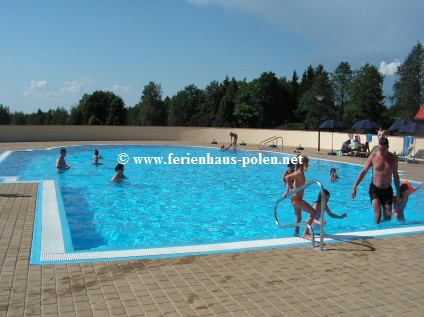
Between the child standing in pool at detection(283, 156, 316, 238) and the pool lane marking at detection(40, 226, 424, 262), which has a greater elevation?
the child standing in pool at detection(283, 156, 316, 238)

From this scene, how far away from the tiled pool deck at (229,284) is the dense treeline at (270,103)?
118 feet

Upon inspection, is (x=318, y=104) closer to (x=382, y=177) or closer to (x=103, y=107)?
(x=103, y=107)

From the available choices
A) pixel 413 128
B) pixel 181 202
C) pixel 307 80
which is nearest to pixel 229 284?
pixel 181 202

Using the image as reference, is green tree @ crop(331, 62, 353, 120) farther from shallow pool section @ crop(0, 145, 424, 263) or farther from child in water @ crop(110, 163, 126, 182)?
child in water @ crop(110, 163, 126, 182)

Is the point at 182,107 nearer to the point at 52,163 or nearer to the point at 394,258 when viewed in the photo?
the point at 52,163

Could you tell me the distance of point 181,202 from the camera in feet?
37.2

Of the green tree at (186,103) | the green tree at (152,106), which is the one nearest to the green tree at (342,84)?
the green tree at (186,103)

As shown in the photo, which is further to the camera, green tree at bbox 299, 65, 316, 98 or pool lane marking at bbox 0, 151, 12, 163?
green tree at bbox 299, 65, 316, 98

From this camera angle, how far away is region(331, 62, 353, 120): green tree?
55.8m

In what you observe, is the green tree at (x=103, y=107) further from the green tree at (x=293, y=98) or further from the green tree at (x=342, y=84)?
the green tree at (x=342, y=84)

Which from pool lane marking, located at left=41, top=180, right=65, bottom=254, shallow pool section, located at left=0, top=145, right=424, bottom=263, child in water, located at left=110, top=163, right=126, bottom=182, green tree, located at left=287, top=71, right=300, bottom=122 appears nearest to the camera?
pool lane marking, located at left=41, top=180, right=65, bottom=254

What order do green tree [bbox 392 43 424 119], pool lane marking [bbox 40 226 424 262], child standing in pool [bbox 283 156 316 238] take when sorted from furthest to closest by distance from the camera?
green tree [bbox 392 43 424 119], child standing in pool [bbox 283 156 316 238], pool lane marking [bbox 40 226 424 262]

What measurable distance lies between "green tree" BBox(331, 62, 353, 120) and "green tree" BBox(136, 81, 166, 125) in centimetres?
2795

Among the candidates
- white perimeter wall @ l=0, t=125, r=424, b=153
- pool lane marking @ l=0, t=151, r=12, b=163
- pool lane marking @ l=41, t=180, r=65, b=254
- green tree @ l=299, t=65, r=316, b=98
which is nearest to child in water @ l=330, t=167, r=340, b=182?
pool lane marking @ l=41, t=180, r=65, b=254
